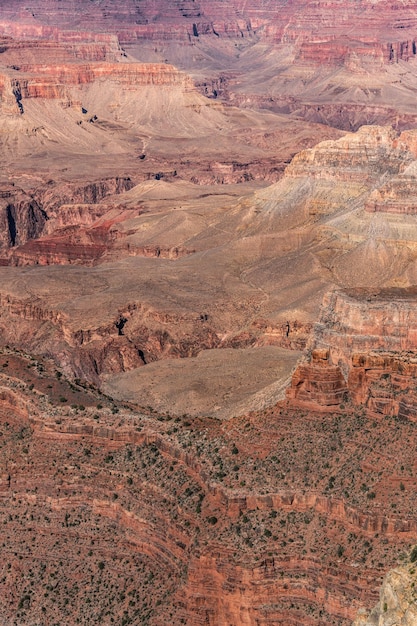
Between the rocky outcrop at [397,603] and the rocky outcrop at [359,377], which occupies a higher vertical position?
the rocky outcrop at [397,603]

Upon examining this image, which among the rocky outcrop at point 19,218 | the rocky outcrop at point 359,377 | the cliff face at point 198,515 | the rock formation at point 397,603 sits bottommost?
the rocky outcrop at point 19,218

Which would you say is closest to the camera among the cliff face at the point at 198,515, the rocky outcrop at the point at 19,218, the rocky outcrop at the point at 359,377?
the cliff face at the point at 198,515

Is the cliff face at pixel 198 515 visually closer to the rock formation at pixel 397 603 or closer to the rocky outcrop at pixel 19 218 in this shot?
the rock formation at pixel 397 603

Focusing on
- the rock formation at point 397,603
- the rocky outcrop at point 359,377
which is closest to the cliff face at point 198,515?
the rocky outcrop at point 359,377

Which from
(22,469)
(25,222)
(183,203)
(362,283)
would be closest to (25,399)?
(22,469)

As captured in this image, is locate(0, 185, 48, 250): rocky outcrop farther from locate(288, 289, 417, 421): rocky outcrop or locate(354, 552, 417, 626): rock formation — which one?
locate(354, 552, 417, 626): rock formation

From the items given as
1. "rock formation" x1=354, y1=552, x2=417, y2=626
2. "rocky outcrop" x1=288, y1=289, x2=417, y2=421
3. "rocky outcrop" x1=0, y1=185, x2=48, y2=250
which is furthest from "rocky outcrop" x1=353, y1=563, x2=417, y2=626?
"rocky outcrop" x1=0, y1=185, x2=48, y2=250

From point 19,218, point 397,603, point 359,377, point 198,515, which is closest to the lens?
point 397,603

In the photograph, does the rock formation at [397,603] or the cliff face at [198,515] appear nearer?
the rock formation at [397,603]

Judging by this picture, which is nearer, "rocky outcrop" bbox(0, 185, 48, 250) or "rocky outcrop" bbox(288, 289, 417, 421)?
"rocky outcrop" bbox(288, 289, 417, 421)

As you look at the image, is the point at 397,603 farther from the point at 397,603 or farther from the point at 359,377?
the point at 359,377

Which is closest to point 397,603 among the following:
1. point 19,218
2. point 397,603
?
point 397,603
